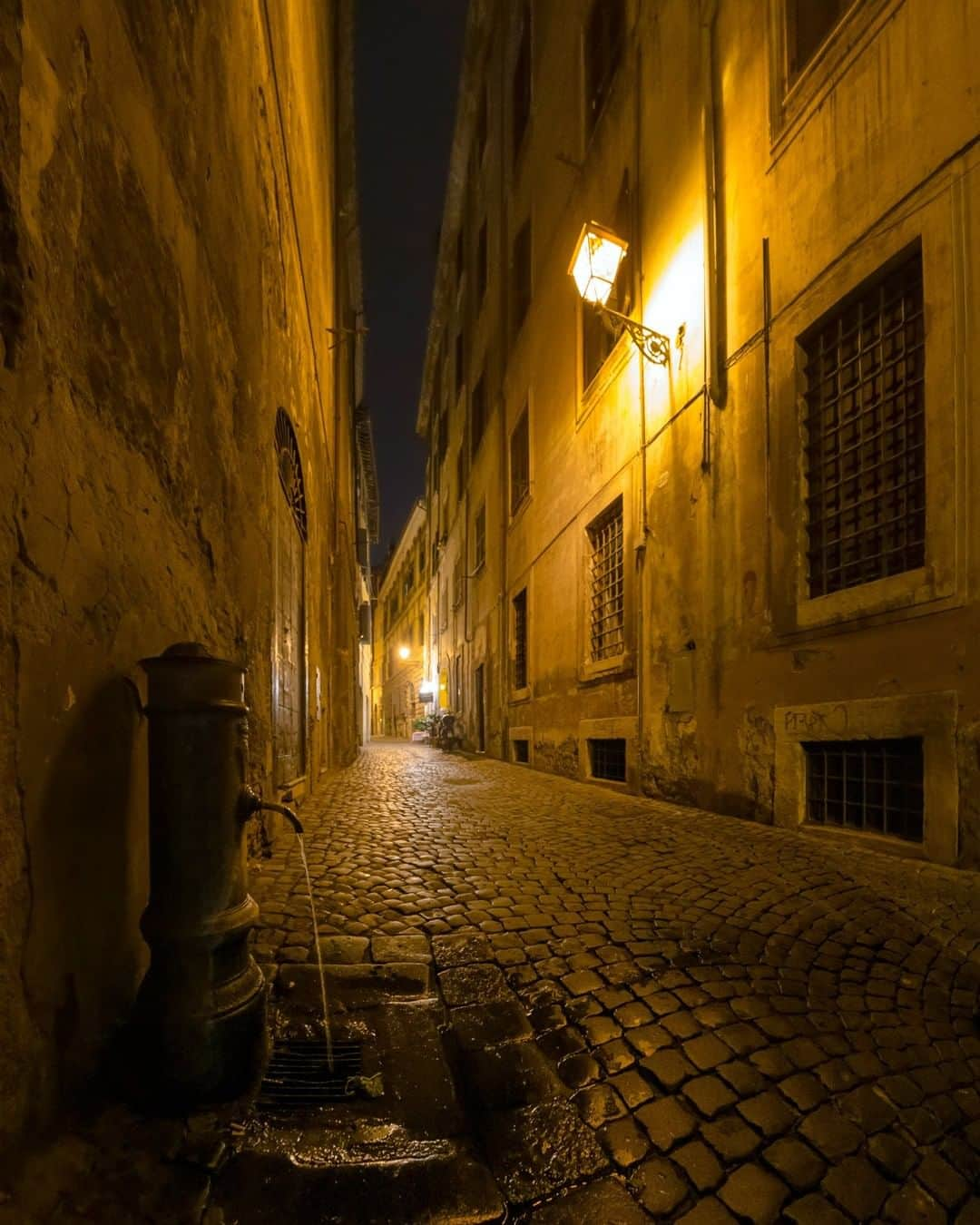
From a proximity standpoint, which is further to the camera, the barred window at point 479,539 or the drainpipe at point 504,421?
the barred window at point 479,539

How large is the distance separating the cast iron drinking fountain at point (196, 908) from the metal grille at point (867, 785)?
164 inches

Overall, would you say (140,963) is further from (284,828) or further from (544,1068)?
(284,828)

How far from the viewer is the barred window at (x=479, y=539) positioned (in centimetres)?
1780

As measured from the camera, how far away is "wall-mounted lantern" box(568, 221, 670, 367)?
23.5 feet

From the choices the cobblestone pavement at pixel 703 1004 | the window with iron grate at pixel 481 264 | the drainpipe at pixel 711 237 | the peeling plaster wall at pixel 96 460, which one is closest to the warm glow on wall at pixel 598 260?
the drainpipe at pixel 711 237

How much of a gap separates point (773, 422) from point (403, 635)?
3546cm

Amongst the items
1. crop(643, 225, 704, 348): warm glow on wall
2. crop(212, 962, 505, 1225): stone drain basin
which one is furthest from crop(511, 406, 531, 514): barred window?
crop(212, 962, 505, 1225): stone drain basin


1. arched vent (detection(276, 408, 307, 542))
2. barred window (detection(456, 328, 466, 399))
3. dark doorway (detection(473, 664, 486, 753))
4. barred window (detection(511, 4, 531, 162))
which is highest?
barred window (detection(511, 4, 531, 162))

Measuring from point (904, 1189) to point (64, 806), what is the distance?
234 centimetres

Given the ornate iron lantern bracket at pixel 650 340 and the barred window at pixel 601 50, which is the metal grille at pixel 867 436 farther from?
the barred window at pixel 601 50

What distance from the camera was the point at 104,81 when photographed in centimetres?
199

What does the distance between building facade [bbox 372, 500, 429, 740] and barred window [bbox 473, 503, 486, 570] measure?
1230 centimetres

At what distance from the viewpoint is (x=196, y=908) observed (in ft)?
6.22

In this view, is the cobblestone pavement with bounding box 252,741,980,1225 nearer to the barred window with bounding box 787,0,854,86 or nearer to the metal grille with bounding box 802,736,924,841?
the metal grille with bounding box 802,736,924,841
